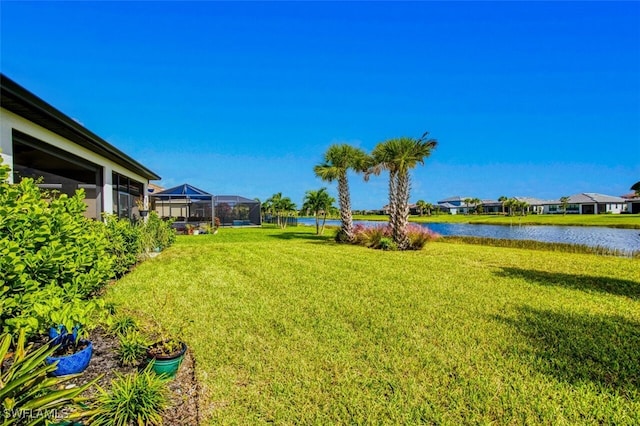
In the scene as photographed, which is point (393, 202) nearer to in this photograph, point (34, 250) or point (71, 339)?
point (71, 339)

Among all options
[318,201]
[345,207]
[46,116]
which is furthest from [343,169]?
[46,116]

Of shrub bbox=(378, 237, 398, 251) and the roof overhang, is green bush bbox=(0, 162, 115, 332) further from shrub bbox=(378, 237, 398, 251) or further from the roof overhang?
shrub bbox=(378, 237, 398, 251)

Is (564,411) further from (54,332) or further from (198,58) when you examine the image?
(198,58)

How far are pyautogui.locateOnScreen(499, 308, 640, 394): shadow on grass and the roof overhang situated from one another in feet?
23.5

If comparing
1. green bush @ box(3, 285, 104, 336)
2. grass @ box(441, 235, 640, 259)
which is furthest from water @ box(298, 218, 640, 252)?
green bush @ box(3, 285, 104, 336)

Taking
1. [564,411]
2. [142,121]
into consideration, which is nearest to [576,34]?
[564,411]

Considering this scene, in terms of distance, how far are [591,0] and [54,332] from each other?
14884mm

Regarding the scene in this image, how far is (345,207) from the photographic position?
55.4ft

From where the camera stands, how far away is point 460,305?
5.57 meters

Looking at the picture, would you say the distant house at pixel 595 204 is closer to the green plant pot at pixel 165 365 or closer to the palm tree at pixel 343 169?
the palm tree at pixel 343 169

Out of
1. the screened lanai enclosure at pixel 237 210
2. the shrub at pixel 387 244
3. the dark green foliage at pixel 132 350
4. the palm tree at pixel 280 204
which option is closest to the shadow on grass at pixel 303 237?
the shrub at pixel 387 244

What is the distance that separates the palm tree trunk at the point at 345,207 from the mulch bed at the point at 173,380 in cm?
1353

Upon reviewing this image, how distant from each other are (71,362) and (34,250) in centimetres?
109

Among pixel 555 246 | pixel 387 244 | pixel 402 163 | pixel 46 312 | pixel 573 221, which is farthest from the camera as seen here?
pixel 573 221
